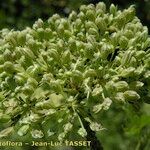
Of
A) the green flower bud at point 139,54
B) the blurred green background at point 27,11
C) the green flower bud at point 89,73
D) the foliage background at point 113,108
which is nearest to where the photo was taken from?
the green flower bud at point 89,73

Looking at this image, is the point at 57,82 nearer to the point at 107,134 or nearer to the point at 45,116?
the point at 45,116

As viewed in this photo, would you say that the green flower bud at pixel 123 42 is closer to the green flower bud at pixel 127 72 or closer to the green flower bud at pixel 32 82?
the green flower bud at pixel 127 72

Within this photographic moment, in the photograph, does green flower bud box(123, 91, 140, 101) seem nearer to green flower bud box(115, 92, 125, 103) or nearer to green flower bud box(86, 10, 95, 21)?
green flower bud box(115, 92, 125, 103)

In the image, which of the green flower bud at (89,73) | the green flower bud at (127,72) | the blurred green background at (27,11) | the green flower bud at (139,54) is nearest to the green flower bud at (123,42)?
the green flower bud at (139,54)

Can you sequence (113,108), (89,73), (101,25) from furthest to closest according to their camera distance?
1. (113,108)
2. (101,25)
3. (89,73)

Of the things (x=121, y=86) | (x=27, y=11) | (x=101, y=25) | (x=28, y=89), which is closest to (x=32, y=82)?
(x=28, y=89)

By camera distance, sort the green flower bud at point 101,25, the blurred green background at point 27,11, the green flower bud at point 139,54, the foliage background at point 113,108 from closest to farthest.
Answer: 1. the green flower bud at point 139,54
2. the green flower bud at point 101,25
3. the foliage background at point 113,108
4. the blurred green background at point 27,11

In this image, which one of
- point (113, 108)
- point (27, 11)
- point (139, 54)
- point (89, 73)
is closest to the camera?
point (89, 73)

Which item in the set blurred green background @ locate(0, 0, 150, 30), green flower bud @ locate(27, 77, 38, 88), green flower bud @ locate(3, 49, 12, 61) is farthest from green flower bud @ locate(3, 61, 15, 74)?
blurred green background @ locate(0, 0, 150, 30)

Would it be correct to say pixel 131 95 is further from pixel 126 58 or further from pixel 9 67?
pixel 9 67
